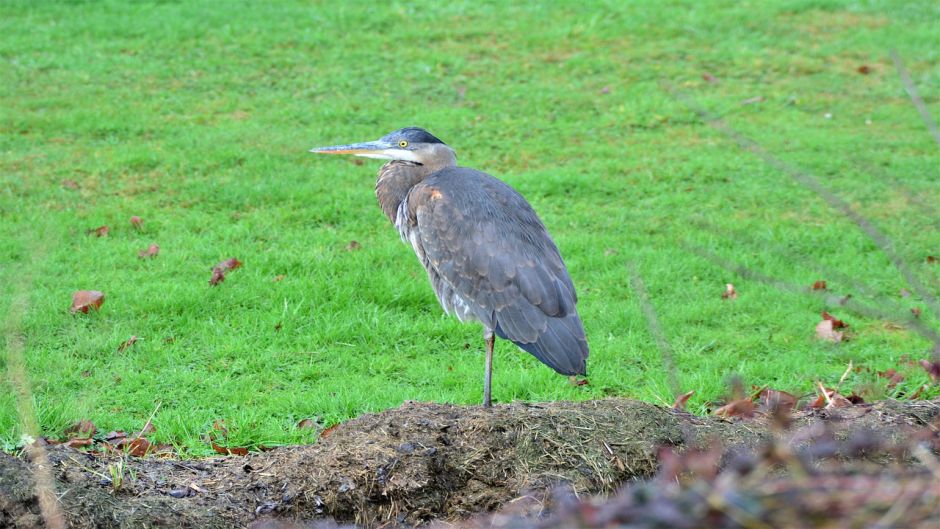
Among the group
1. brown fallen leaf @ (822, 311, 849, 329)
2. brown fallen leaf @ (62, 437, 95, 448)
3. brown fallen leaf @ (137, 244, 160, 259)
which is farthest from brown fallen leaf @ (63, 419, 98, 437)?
brown fallen leaf @ (822, 311, 849, 329)

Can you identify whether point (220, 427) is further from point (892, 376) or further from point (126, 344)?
point (892, 376)

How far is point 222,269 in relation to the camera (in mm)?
7910

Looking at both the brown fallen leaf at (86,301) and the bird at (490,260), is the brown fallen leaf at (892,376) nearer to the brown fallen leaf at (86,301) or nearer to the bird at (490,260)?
the bird at (490,260)

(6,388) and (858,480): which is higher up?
(858,480)

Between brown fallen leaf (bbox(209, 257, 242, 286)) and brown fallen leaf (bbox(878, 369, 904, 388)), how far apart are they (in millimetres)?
4709

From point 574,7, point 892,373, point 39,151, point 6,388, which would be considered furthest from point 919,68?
point 6,388

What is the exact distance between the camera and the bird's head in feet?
20.8

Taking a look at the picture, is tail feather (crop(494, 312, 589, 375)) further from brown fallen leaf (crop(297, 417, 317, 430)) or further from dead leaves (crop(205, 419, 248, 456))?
dead leaves (crop(205, 419, 248, 456))

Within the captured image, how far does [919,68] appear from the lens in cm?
1343

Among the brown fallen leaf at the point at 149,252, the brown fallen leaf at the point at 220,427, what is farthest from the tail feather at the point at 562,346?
Result: the brown fallen leaf at the point at 149,252

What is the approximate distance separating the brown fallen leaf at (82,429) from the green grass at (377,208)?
0.08m

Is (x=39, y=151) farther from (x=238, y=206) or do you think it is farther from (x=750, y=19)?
(x=750, y=19)

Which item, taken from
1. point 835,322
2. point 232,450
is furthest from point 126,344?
point 835,322

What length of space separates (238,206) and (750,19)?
8917 millimetres
